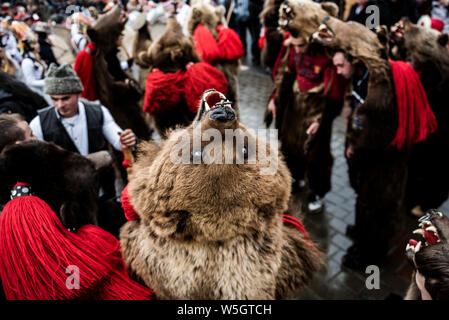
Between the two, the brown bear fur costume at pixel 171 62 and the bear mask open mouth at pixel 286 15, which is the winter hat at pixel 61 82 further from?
the bear mask open mouth at pixel 286 15

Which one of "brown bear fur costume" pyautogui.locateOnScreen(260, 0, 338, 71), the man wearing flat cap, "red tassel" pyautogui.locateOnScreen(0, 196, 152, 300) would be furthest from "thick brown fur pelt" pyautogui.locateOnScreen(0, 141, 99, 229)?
"brown bear fur costume" pyautogui.locateOnScreen(260, 0, 338, 71)

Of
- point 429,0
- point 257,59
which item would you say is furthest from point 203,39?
point 257,59

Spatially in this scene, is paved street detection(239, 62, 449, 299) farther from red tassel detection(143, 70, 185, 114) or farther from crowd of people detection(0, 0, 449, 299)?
red tassel detection(143, 70, 185, 114)

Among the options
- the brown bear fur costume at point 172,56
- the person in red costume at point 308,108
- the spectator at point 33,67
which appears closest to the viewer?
the person in red costume at point 308,108

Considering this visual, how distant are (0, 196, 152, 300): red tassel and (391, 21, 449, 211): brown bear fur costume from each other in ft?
12.1

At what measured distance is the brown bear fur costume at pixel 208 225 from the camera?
1.49 m

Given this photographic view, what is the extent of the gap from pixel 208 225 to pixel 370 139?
219 cm

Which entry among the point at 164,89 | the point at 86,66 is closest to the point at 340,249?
the point at 164,89

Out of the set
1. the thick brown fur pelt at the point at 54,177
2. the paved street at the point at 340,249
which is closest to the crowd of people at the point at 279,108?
the thick brown fur pelt at the point at 54,177

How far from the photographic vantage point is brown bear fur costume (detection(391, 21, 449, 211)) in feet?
10.3

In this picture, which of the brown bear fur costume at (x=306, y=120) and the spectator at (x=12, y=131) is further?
the brown bear fur costume at (x=306, y=120)

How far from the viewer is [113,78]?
15.5 ft

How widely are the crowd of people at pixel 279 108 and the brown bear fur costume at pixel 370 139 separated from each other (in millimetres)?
12

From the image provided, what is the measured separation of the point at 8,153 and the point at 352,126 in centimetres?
308
